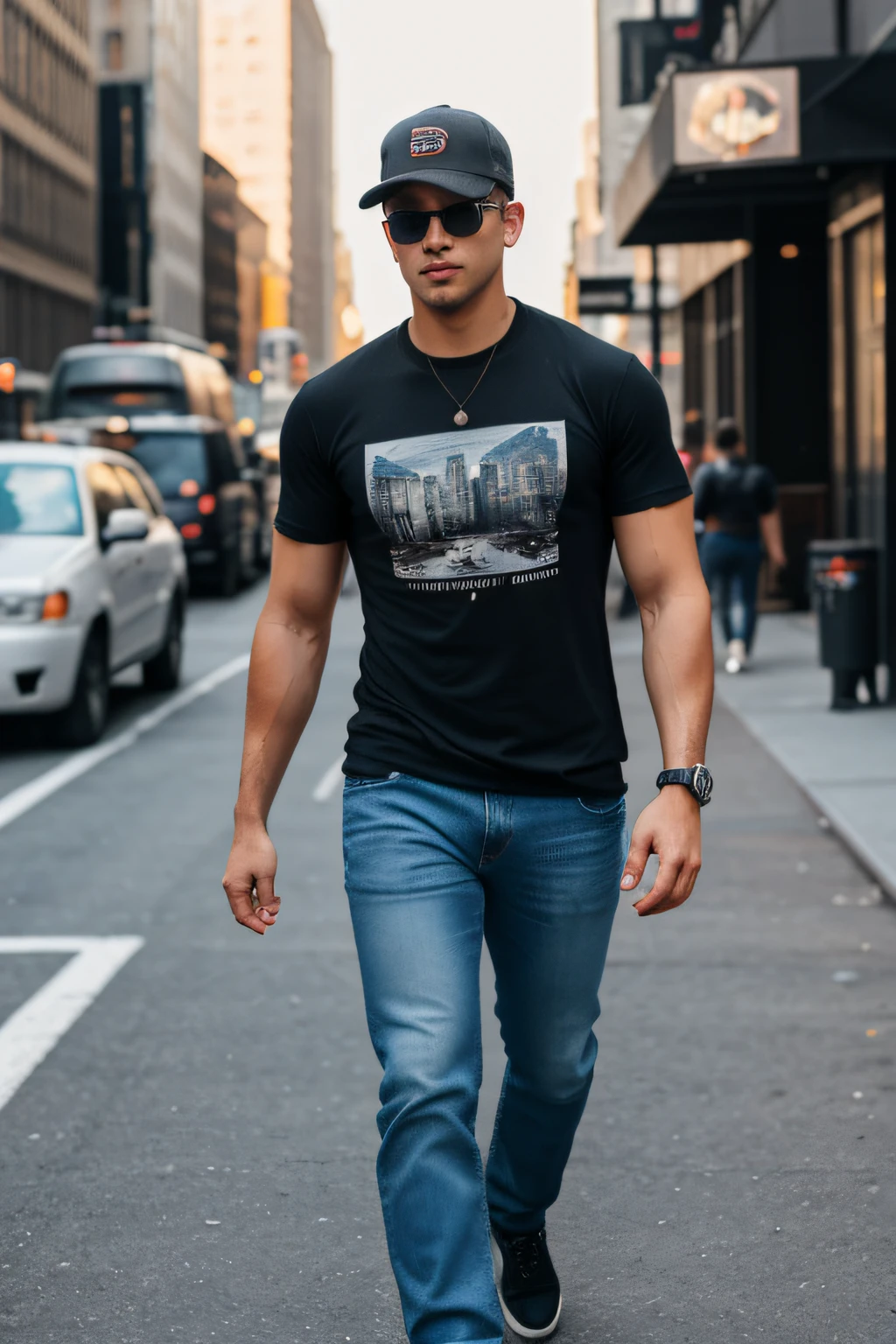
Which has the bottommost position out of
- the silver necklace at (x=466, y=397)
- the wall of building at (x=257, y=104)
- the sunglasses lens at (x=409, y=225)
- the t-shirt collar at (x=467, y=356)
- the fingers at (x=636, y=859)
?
the fingers at (x=636, y=859)

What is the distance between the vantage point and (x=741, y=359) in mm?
24672

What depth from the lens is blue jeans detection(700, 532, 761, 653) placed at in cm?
1653

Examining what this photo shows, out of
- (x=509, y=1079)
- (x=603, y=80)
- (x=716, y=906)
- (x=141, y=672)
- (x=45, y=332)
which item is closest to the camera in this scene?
(x=509, y=1079)

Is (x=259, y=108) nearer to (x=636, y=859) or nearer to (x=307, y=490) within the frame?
(x=307, y=490)

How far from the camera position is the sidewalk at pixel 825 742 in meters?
9.20

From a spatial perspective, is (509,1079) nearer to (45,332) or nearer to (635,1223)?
(635,1223)

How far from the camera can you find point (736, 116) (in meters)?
15.5

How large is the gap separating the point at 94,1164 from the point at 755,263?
64.2ft

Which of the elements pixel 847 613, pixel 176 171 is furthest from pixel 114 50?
pixel 847 613

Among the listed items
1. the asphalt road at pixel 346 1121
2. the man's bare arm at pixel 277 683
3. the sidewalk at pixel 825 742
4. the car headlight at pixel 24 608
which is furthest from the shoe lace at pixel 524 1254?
the car headlight at pixel 24 608

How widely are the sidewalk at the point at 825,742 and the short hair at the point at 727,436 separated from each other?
1.80 m

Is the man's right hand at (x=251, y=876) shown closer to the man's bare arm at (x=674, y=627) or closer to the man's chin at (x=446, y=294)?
the man's bare arm at (x=674, y=627)

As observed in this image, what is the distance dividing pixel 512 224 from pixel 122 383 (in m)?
25.9

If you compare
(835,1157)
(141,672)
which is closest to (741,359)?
(141,672)
